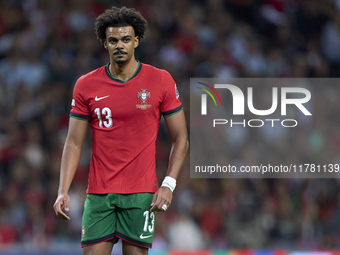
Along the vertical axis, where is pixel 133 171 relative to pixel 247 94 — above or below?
below

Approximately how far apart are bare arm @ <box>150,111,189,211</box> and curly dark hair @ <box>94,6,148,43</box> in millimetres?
631

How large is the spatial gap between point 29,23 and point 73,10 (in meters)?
0.86

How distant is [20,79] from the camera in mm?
8375

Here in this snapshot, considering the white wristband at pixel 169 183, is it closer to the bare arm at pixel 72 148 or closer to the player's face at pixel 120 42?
the bare arm at pixel 72 148

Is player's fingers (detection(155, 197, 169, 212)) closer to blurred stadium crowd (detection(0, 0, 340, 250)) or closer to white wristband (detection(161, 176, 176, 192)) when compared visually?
white wristband (detection(161, 176, 176, 192))

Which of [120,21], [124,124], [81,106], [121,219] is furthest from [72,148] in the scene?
[120,21]

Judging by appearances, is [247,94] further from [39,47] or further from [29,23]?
[29,23]

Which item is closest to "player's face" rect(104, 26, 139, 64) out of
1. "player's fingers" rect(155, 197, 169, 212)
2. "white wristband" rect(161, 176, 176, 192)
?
"white wristband" rect(161, 176, 176, 192)

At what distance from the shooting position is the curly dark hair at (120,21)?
12.1 ft

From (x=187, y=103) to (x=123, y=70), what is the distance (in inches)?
159

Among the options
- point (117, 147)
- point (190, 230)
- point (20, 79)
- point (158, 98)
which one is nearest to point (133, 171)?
point (117, 147)

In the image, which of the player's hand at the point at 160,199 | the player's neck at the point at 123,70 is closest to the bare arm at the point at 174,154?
the player's hand at the point at 160,199

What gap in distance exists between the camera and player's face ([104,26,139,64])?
12.0 ft

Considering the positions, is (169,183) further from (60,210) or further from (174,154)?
(60,210)
